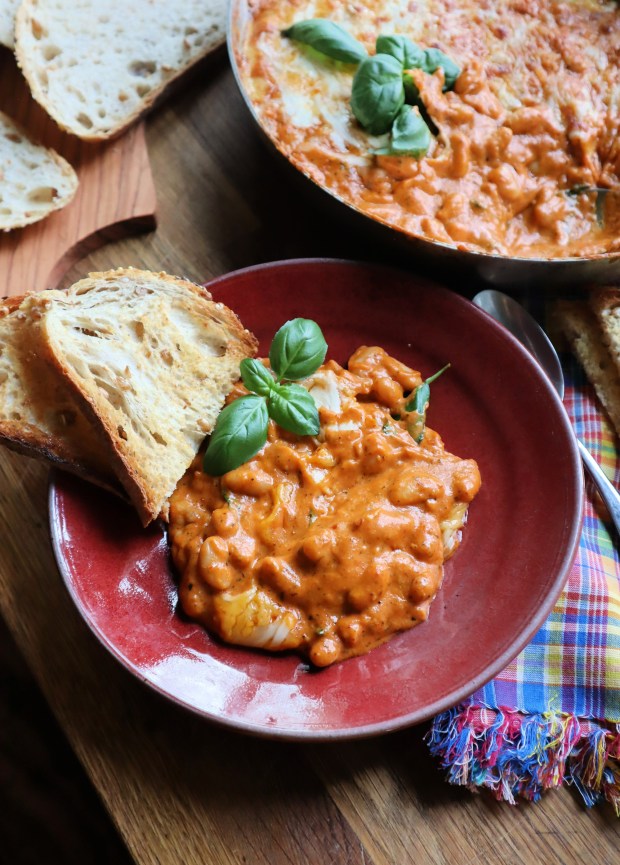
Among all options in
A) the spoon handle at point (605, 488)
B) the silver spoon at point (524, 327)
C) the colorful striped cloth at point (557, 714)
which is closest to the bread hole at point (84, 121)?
the silver spoon at point (524, 327)

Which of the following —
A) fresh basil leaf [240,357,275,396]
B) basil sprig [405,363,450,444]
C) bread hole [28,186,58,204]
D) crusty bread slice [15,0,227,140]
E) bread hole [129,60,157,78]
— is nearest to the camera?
fresh basil leaf [240,357,275,396]

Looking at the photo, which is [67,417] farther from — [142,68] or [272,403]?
[142,68]

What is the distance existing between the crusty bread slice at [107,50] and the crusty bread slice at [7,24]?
0.30 feet

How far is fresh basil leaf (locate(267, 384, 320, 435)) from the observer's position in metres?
2.44

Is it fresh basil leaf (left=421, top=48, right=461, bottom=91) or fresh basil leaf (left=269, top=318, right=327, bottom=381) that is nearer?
fresh basil leaf (left=269, top=318, right=327, bottom=381)

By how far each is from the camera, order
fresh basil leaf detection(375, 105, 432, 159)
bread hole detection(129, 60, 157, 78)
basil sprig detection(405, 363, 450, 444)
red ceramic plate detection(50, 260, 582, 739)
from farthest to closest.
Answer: bread hole detection(129, 60, 157, 78), fresh basil leaf detection(375, 105, 432, 159), basil sprig detection(405, 363, 450, 444), red ceramic plate detection(50, 260, 582, 739)

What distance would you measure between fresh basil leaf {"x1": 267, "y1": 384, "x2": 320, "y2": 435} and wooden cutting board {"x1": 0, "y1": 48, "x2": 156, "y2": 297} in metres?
1.07

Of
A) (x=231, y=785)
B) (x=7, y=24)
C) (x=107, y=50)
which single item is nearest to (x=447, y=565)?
(x=231, y=785)

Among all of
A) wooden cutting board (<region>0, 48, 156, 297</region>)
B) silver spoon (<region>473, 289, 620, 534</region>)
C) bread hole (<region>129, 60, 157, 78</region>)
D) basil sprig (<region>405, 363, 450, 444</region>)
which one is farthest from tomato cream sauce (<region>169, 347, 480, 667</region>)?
bread hole (<region>129, 60, 157, 78</region>)

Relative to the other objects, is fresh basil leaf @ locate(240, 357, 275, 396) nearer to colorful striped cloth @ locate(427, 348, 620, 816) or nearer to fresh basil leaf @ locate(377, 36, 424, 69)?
colorful striped cloth @ locate(427, 348, 620, 816)

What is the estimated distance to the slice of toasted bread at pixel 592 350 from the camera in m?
2.89

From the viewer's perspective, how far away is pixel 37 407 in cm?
241

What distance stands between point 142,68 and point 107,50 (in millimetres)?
153

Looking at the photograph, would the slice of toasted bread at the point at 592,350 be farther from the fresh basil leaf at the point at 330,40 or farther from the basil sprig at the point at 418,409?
the fresh basil leaf at the point at 330,40
